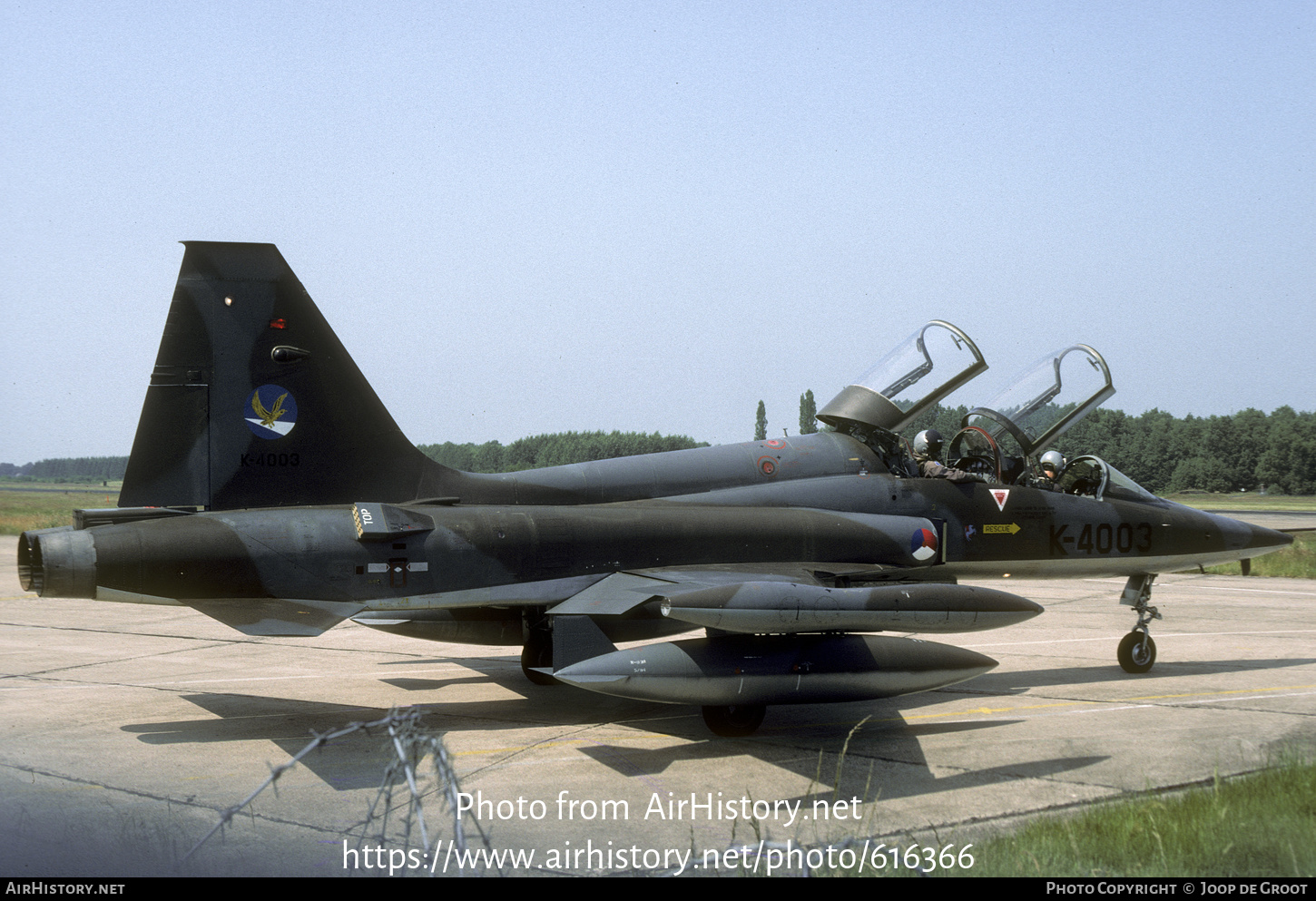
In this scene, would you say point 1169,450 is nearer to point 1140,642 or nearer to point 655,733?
point 1140,642

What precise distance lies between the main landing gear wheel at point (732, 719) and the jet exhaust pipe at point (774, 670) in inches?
Result: 15.9

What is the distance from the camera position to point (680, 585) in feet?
28.3

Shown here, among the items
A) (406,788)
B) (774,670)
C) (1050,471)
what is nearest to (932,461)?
(1050,471)

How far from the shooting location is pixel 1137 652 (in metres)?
11.5

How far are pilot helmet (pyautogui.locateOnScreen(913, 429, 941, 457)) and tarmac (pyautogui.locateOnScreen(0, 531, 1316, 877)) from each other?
258 centimetres

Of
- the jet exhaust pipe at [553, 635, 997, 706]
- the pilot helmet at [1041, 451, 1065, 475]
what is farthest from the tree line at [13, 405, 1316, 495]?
the jet exhaust pipe at [553, 635, 997, 706]

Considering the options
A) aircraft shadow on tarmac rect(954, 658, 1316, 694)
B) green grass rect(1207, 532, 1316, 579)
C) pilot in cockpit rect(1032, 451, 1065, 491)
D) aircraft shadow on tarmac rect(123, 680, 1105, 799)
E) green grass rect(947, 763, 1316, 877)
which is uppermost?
pilot in cockpit rect(1032, 451, 1065, 491)

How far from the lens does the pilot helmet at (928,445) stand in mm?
11312

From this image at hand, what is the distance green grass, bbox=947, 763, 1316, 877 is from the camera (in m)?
5.02

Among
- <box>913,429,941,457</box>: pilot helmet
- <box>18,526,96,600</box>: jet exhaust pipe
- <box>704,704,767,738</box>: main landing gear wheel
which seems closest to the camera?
<box>18,526,96,600</box>: jet exhaust pipe

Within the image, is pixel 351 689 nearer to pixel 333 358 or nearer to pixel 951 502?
pixel 333 358

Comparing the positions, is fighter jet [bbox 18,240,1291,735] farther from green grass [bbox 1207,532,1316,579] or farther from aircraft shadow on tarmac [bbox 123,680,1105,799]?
green grass [bbox 1207,532,1316,579]
